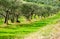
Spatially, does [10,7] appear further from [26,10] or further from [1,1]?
[26,10]

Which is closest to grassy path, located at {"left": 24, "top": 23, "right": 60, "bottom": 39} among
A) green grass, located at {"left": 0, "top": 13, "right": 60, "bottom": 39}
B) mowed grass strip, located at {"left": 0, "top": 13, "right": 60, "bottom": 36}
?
green grass, located at {"left": 0, "top": 13, "right": 60, "bottom": 39}

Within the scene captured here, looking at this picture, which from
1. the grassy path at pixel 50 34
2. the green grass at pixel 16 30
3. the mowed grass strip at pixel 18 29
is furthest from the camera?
the mowed grass strip at pixel 18 29

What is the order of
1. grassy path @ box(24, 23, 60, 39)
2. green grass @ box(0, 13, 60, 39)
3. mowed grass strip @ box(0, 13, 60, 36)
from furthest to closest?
1. mowed grass strip @ box(0, 13, 60, 36)
2. green grass @ box(0, 13, 60, 39)
3. grassy path @ box(24, 23, 60, 39)

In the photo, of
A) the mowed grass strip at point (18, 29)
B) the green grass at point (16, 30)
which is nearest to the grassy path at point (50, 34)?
the green grass at point (16, 30)

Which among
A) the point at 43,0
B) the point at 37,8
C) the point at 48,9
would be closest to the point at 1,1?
the point at 37,8

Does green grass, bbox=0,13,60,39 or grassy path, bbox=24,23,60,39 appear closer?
grassy path, bbox=24,23,60,39

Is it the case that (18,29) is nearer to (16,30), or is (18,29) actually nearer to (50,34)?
(16,30)

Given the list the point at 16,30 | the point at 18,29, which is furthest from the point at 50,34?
the point at 18,29

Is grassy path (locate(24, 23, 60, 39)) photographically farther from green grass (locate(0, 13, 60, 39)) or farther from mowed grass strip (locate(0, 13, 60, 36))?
mowed grass strip (locate(0, 13, 60, 36))

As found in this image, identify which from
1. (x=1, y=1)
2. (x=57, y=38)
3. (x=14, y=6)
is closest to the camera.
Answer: (x=57, y=38)

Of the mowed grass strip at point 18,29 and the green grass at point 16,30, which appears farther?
the mowed grass strip at point 18,29

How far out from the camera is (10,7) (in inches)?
2689

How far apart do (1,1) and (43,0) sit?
97139 millimetres

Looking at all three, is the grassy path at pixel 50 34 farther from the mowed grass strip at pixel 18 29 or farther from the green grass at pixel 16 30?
the mowed grass strip at pixel 18 29
